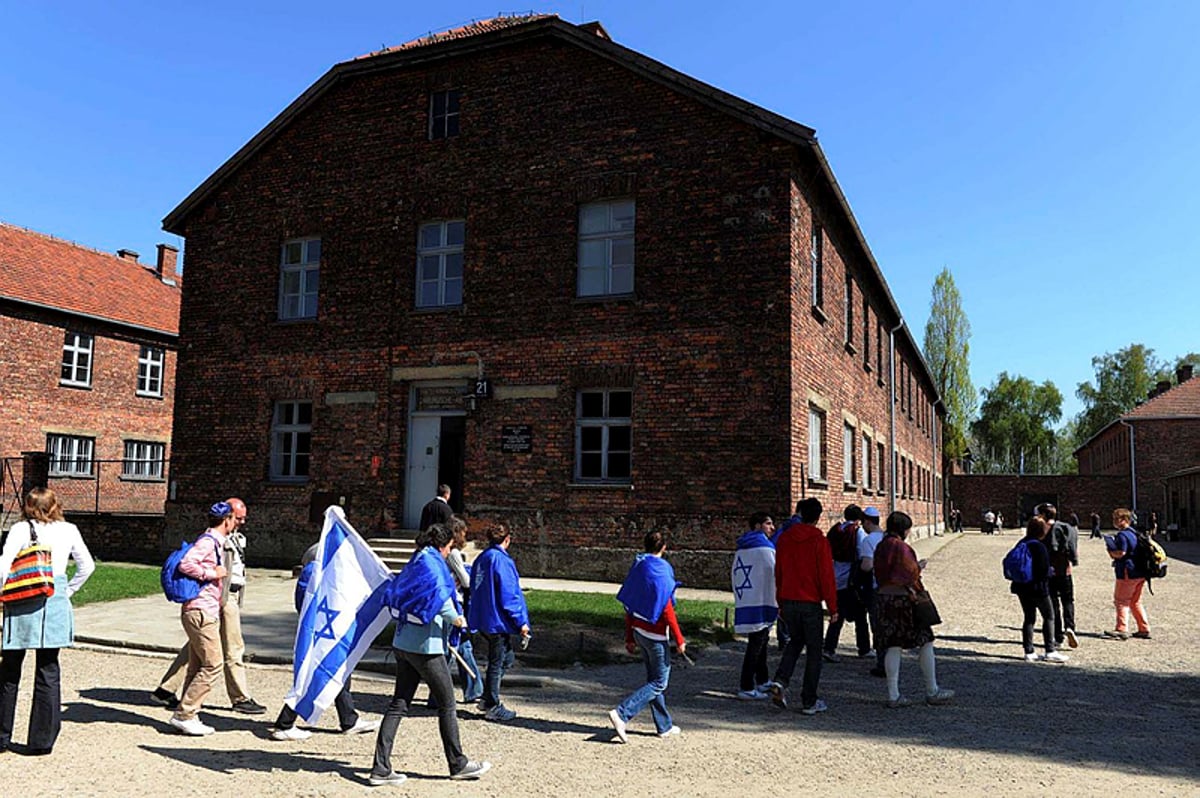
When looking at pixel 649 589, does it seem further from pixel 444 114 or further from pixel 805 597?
pixel 444 114

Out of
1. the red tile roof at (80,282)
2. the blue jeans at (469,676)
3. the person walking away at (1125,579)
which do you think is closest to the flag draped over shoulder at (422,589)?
the blue jeans at (469,676)

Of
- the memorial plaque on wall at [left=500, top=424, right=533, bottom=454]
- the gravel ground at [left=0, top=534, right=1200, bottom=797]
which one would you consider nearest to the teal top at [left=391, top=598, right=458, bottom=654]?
the gravel ground at [left=0, top=534, right=1200, bottom=797]

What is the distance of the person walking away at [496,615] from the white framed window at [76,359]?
2695cm

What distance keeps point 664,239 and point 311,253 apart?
7891mm

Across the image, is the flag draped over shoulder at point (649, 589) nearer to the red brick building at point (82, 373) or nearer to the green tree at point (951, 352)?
the red brick building at point (82, 373)

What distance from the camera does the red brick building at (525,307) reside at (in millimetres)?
15195

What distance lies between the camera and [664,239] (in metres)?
15.8

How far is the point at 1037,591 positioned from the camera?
10.2 meters

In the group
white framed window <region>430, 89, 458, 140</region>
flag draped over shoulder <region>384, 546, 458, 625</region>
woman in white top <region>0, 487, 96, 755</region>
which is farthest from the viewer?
white framed window <region>430, 89, 458, 140</region>

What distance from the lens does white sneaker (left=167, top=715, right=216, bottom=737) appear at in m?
6.73

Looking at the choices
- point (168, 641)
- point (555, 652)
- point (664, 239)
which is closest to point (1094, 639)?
point (555, 652)

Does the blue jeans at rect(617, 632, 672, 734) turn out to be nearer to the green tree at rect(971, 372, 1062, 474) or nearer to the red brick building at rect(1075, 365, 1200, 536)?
the red brick building at rect(1075, 365, 1200, 536)

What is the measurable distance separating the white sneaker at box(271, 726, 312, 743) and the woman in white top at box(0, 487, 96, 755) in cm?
144

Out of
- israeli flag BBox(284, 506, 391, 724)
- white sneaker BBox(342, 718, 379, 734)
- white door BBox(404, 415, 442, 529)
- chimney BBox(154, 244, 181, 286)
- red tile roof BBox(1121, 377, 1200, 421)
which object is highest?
chimney BBox(154, 244, 181, 286)
